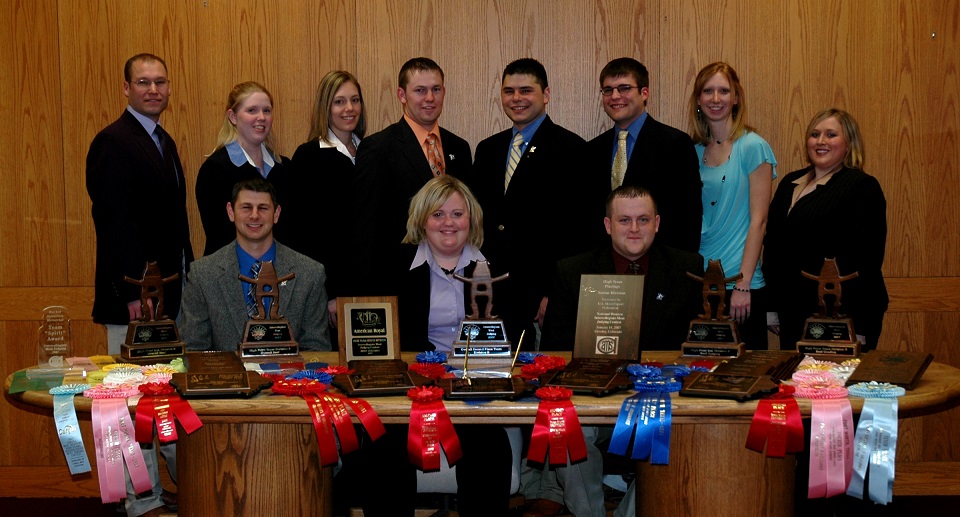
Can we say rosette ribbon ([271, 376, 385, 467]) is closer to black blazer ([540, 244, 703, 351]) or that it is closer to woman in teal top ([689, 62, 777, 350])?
black blazer ([540, 244, 703, 351])

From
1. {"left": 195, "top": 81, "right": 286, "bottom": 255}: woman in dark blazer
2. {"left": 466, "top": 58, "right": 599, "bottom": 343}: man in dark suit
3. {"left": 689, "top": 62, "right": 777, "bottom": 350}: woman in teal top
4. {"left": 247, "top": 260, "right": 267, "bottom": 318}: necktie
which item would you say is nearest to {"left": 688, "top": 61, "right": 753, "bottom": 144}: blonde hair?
{"left": 689, "top": 62, "right": 777, "bottom": 350}: woman in teal top

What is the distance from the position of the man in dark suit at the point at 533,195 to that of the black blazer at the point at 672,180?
281 millimetres

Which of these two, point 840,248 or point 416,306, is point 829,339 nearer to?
point 840,248

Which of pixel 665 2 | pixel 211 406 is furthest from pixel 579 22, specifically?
pixel 211 406

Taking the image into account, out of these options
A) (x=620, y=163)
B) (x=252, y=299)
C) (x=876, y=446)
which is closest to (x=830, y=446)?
(x=876, y=446)

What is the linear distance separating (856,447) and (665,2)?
2972mm

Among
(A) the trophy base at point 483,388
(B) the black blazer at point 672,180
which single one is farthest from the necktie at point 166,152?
(A) the trophy base at point 483,388

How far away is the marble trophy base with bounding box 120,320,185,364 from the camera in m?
2.98

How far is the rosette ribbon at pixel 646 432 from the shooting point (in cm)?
240

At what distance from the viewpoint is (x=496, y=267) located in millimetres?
3703

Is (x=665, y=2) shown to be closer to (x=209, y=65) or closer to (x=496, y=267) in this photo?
(x=496, y=267)

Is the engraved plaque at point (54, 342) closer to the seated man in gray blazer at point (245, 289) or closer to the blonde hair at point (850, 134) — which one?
the seated man in gray blazer at point (245, 289)

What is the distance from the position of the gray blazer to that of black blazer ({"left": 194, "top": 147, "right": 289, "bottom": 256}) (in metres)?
0.59

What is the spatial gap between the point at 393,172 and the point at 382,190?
0.31 ft
